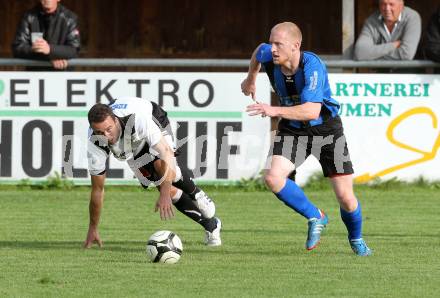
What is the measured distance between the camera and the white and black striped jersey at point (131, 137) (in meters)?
9.66

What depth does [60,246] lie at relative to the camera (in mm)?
10273

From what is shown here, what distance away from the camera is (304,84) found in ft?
31.3

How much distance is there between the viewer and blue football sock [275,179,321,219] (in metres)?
9.76

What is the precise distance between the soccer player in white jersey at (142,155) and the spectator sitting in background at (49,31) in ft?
16.0

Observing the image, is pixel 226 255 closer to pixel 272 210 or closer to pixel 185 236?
pixel 185 236

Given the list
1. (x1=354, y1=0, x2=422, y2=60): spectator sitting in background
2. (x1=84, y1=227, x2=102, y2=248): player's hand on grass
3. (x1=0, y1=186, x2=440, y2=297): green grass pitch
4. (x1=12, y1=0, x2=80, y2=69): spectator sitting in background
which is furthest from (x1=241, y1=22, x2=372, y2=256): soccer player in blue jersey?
(x1=12, y1=0, x2=80, y2=69): spectator sitting in background

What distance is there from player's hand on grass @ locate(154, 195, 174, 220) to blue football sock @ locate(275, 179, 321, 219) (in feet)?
3.24

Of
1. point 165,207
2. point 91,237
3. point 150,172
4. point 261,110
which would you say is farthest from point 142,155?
point 261,110

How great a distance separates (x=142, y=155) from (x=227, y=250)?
102 cm

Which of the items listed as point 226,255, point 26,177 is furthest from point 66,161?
point 226,255

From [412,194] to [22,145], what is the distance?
456 centimetres

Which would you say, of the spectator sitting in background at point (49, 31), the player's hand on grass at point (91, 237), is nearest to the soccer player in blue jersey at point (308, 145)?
the player's hand on grass at point (91, 237)

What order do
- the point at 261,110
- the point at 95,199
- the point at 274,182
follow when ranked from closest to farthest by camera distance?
the point at 261,110, the point at 274,182, the point at 95,199

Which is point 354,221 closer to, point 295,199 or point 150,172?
point 295,199
